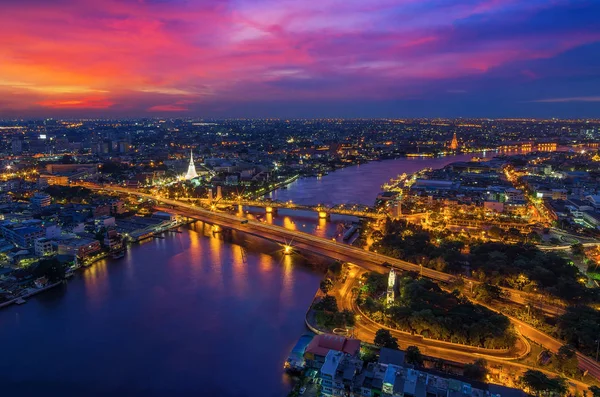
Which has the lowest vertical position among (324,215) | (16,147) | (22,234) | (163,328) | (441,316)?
(163,328)

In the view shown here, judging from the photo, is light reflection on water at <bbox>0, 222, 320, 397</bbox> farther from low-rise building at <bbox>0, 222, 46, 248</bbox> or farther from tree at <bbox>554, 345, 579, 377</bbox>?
tree at <bbox>554, 345, 579, 377</bbox>

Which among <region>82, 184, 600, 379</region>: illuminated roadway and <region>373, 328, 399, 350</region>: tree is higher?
<region>373, 328, 399, 350</region>: tree

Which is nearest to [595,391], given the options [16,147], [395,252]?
[395,252]

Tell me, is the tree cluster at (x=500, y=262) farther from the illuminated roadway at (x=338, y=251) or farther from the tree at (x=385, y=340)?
the tree at (x=385, y=340)

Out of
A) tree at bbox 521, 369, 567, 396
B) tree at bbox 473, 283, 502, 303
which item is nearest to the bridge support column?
tree at bbox 473, 283, 502, 303

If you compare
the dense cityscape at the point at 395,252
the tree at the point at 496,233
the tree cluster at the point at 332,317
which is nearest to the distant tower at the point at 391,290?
the dense cityscape at the point at 395,252

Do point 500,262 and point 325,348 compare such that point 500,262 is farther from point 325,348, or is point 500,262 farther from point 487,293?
point 325,348
